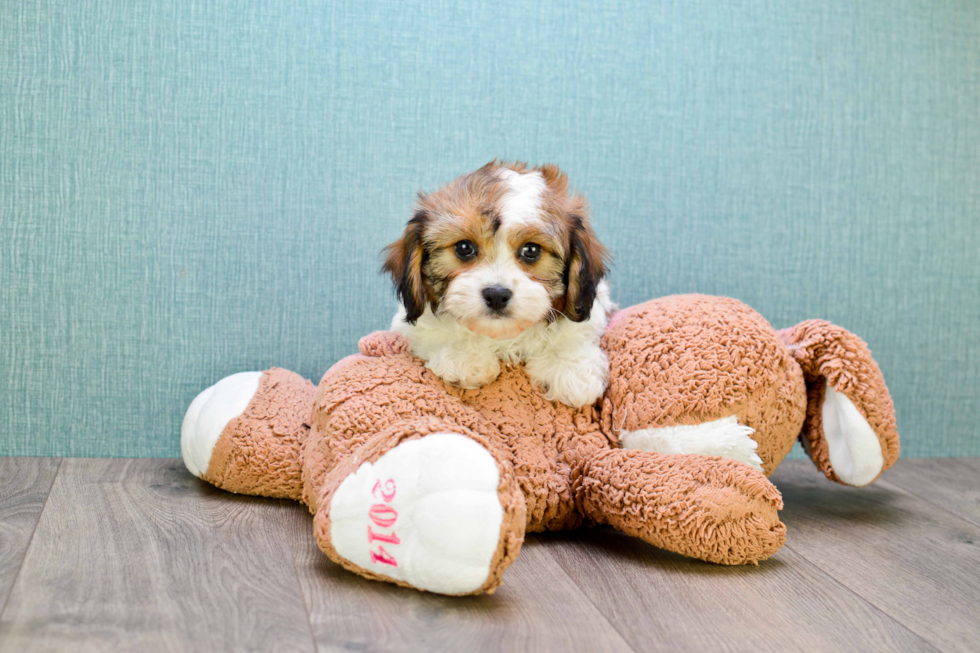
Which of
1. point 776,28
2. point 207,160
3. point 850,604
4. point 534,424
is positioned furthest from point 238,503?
point 776,28

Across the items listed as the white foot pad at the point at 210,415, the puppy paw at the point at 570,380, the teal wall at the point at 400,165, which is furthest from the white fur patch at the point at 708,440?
the white foot pad at the point at 210,415

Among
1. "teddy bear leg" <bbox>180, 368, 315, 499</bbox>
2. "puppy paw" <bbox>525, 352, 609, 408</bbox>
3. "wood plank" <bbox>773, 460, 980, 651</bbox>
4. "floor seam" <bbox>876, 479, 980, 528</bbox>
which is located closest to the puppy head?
"puppy paw" <bbox>525, 352, 609, 408</bbox>

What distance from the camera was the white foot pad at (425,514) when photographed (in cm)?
127

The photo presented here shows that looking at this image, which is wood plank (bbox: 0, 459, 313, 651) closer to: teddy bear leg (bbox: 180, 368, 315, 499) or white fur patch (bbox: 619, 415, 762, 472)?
teddy bear leg (bbox: 180, 368, 315, 499)

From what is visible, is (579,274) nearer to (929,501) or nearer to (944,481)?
(929,501)

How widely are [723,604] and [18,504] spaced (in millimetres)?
1521

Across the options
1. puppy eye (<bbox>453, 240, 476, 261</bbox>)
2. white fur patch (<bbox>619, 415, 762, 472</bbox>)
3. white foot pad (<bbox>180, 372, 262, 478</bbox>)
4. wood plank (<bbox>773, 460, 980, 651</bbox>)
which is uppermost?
puppy eye (<bbox>453, 240, 476, 261</bbox>)

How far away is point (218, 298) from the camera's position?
2.24 metres

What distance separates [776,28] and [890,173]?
586mm

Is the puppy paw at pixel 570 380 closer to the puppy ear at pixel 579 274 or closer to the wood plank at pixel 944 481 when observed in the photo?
the puppy ear at pixel 579 274

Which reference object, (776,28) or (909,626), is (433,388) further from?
(776,28)

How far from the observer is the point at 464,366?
1.73m

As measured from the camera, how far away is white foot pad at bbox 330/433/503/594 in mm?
1267

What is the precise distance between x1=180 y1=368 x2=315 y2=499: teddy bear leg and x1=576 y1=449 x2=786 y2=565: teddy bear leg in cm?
79
